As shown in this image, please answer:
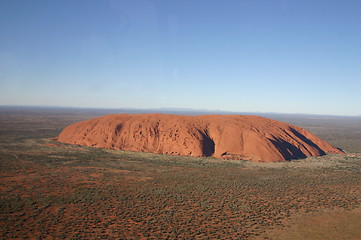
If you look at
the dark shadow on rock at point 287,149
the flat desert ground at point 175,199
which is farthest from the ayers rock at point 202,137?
the flat desert ground at point 175,199

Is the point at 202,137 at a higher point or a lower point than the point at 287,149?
→ higher

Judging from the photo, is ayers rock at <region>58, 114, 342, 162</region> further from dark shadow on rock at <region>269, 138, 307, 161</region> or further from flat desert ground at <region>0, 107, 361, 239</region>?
flat desert ground at <region>0, 107, 361, 239</region>

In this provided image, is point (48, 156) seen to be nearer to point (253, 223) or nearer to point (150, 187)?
point (150, 187)

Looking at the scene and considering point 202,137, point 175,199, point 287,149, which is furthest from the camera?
point 202,137

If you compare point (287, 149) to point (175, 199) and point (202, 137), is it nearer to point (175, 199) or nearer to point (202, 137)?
point (202, 137)

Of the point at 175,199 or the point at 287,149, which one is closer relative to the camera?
the point at 175,199

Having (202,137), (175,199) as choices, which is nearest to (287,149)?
(202,137)

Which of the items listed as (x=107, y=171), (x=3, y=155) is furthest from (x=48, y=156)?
(x=107, y=171)
